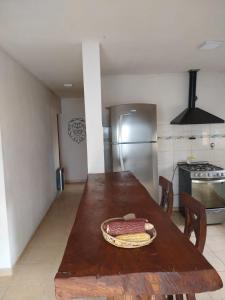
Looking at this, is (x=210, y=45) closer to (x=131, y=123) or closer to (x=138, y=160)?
(x=131, y=123)

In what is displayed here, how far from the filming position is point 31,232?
341 cm

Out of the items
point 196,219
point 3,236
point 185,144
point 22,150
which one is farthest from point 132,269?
point 185,144

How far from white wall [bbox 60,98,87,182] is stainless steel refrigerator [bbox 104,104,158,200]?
341cm

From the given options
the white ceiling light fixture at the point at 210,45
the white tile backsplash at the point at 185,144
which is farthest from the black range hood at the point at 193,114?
the white ceiling light fixture at the point at 210,45

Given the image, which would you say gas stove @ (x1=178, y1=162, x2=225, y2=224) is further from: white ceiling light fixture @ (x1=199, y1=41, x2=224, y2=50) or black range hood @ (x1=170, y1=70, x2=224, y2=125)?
white ceiling light fixture @ (x1=199, y1=41, x2=224, y2=50)

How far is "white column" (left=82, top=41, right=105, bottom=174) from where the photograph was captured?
2.54 meters

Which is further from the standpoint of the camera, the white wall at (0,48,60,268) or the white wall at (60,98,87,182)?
the white wall at (60,98,87,182)

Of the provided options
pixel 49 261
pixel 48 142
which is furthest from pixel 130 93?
pixel 49 261

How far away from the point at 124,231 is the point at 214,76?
13.0ft

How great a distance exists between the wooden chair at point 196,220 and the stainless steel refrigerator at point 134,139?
6.51 ft

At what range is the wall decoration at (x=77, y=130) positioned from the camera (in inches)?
272

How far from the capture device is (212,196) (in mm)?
3719

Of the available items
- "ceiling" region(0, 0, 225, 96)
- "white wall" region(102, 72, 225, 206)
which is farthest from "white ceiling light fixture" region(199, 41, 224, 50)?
"white wall" region(102, 72, 225, 206)

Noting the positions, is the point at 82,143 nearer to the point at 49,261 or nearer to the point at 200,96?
the point at 200,96
